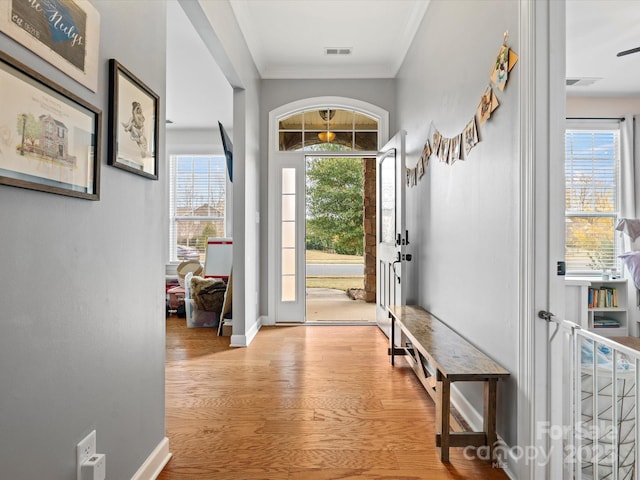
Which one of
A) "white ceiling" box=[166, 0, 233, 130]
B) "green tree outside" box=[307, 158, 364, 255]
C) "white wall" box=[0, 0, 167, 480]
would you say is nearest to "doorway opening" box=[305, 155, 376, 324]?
"green tree outside" box=[307, 158, 364, 255]

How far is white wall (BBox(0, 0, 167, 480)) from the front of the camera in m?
1.00

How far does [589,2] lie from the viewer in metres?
3.09

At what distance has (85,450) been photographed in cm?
127

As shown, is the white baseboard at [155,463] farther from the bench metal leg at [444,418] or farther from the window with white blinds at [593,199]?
the window with white blinds at [593,199]

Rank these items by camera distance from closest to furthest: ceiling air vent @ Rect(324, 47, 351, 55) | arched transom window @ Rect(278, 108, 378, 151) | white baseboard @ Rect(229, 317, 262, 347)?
white baseboard @ Rect(229, 317, 262, 347) < ceiling air vent @ Rect(324, 47, 351, 55) < arched transom window @ Rect(278, 108, 378, 151)

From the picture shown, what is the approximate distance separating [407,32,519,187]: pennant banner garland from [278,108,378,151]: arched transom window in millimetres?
1485

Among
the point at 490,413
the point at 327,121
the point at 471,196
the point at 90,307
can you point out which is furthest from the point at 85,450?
the point at 327,121

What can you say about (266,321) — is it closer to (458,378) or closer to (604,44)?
(458,378)

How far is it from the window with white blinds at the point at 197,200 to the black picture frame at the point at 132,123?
17.2 ft

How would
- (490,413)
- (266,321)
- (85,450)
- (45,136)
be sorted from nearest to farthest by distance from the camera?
1. (45,136)
2. (85,450)
3. (490,413)
4. (266,321)

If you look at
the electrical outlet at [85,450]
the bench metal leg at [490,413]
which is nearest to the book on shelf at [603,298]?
the bench metal leg at [490,413]

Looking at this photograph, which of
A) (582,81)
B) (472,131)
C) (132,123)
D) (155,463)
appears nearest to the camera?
(132,123)

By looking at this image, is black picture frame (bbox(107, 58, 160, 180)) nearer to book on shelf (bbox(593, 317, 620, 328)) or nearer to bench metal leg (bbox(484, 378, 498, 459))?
bench metal leg (bbox(484, 378, 498, 459))

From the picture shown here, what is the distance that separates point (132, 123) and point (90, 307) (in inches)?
28.3
